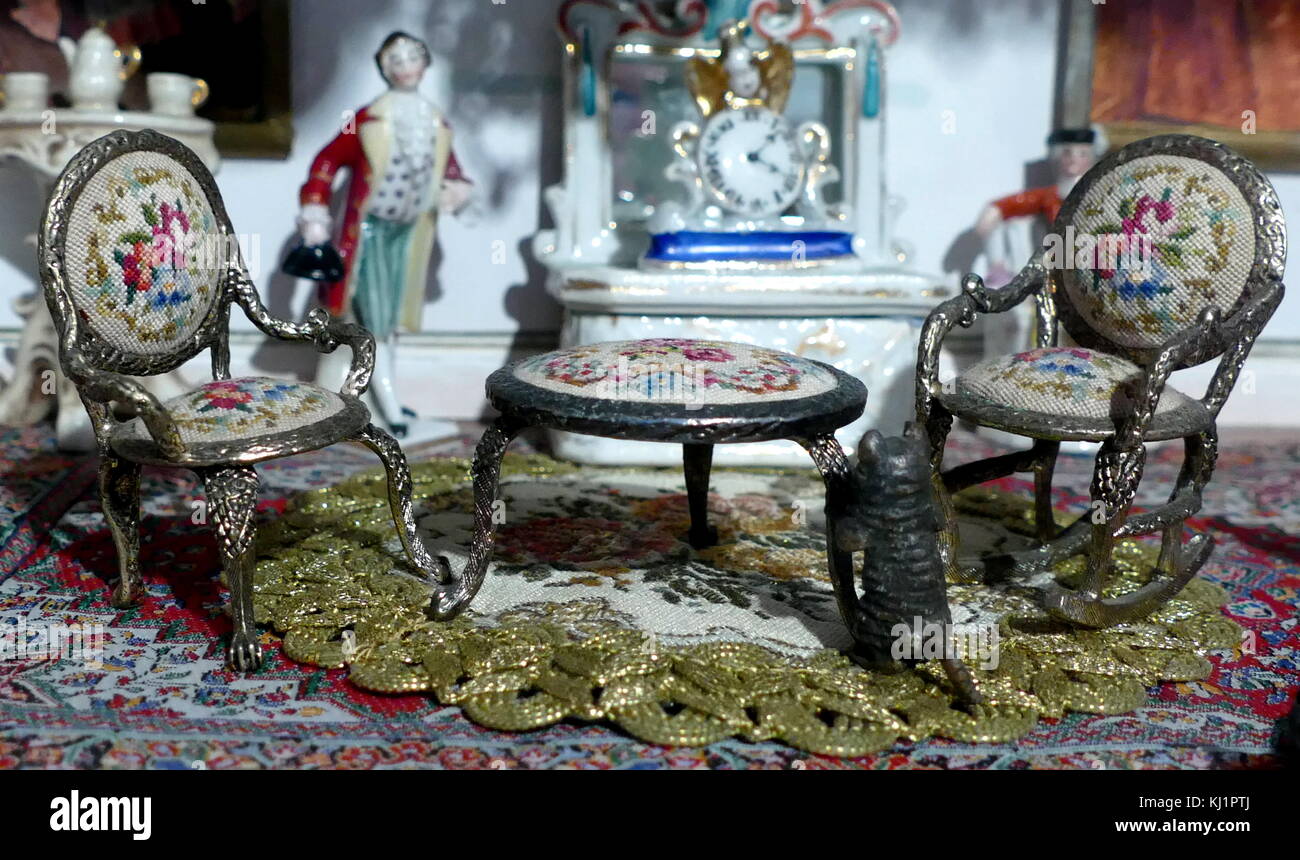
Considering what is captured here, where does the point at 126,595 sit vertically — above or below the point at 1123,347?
below

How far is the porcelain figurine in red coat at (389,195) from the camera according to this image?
427cm

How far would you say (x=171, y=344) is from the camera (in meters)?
2.89

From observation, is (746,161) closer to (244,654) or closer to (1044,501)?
(1044,501)

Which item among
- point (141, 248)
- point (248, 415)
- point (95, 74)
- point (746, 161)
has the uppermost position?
point (95, 74)

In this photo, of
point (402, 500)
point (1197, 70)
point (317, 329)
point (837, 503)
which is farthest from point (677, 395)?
point (1197, 70)

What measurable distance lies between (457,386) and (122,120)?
162 cm

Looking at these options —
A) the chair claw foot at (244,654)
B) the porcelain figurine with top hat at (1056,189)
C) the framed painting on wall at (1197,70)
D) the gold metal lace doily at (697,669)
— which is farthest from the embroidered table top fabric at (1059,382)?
the framed painting on wall at (1197,70)

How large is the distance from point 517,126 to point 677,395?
2703 mm

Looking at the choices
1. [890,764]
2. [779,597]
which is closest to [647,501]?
[779,597]

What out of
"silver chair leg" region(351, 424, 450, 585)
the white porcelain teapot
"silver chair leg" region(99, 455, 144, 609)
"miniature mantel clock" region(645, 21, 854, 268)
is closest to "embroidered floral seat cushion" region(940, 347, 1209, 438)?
"silver chair leg" region(351, 424, 450, 585)

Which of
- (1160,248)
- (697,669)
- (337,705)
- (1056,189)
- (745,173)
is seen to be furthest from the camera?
(1056,189)

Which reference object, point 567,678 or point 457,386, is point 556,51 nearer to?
point 457,386

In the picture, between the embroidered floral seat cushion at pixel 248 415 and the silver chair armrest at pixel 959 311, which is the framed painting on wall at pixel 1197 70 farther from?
the embroidered floral seat cushion at pixel 248 415

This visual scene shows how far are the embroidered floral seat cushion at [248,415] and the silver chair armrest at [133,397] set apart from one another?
0.12 feet
